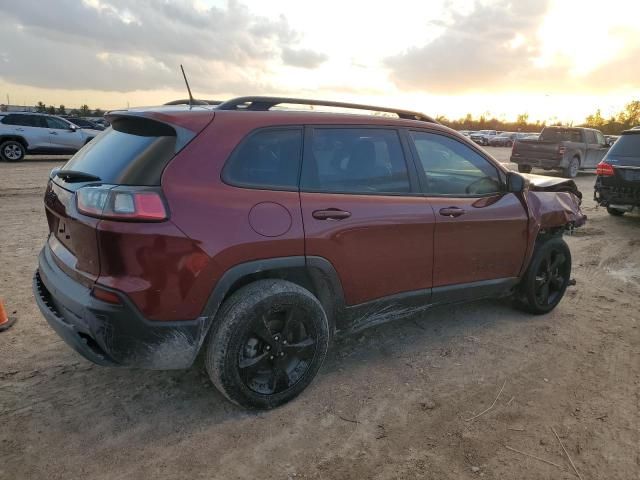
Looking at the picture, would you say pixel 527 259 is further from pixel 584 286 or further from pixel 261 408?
pixel 261 408

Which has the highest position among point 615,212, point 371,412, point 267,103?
point 267,103

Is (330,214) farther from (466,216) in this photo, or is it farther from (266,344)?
(466,216)

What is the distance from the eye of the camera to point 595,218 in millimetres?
9422

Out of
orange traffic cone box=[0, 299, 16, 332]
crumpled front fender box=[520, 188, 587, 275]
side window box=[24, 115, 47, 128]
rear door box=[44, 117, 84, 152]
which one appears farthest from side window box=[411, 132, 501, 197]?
side window box=[24, 115, 47, 128]

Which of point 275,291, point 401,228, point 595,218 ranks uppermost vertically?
point 401,228

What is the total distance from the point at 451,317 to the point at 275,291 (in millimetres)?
2197

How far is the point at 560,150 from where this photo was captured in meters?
15.8

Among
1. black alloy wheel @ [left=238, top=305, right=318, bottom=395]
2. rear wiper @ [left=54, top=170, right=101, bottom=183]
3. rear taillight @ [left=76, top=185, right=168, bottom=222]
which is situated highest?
rear wiper @ [left=54, top=170, right=101, bottom=183]

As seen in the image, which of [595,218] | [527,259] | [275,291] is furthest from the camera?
[595,218]

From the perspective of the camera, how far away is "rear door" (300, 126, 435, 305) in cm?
294

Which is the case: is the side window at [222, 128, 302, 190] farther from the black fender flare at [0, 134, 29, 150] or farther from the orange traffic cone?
the black fender flare at [0, 134, 29, 150]

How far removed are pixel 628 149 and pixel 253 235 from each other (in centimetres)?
844

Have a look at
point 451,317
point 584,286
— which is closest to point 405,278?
point 451,317

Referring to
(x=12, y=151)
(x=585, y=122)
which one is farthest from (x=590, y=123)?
(x=12, y=151)
